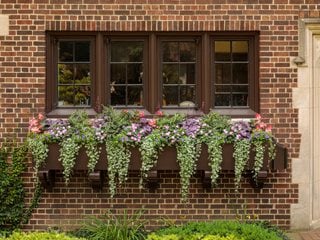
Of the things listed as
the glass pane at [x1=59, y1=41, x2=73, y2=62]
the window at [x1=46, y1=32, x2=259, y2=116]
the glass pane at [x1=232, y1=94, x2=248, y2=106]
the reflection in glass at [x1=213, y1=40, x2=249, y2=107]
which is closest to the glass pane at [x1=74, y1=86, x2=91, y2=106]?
the window at [x1=46, y1=32, x2=259, y2=116]

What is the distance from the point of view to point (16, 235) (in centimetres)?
809

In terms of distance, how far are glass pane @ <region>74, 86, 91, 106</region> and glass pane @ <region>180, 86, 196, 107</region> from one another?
154cm

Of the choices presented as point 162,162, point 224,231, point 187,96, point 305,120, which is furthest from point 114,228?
point 305,120

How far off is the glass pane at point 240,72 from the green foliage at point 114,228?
8.89 feet

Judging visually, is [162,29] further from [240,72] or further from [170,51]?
[240,72]

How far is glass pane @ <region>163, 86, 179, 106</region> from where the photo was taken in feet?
33.2

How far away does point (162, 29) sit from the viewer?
986 cm

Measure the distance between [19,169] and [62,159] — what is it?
833mm

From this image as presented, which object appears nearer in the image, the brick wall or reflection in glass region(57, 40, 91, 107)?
the brick wall

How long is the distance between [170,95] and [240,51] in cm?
137

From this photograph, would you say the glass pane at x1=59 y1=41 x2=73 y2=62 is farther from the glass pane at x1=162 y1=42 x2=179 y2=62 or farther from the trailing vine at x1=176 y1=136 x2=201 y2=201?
the trailing vine at x1=176 y1=136 x2=201 y2=201

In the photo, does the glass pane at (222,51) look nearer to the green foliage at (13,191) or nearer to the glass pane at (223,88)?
the glass pane at (223,88)

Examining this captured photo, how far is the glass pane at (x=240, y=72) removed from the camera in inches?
399

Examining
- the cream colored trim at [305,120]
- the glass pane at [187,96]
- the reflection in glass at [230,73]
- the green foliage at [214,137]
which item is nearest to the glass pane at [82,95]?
the glass pane at [187,96]
